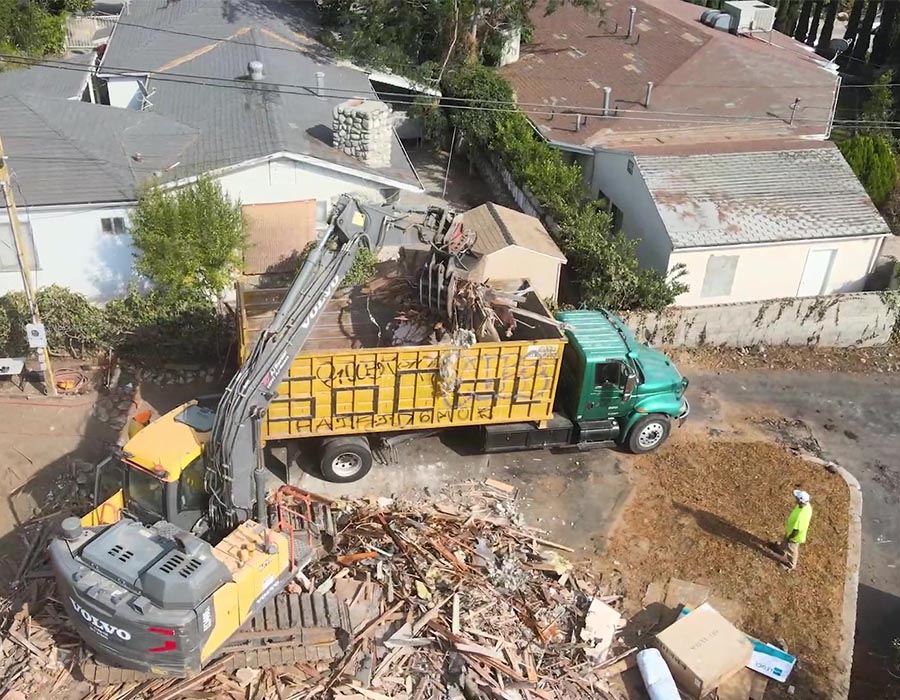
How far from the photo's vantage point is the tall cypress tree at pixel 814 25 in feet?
156

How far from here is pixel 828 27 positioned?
153 feet

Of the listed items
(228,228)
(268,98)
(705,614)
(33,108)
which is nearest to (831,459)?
(705,614)

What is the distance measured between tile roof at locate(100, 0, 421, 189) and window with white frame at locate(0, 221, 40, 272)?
3564 mm

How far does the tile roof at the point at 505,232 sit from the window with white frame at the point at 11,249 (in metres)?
9.99

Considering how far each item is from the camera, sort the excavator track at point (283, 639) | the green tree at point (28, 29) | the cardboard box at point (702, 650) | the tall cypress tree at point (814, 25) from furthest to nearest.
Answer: the tall cypress tree at point (814, 25)
the green tree at point (28, 29)
the cardboard box at point (702, 650)
the excavator track at point (283, 639)

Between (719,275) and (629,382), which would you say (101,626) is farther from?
(719,275)

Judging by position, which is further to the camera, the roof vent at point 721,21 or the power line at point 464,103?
the roof vent at point 721,21

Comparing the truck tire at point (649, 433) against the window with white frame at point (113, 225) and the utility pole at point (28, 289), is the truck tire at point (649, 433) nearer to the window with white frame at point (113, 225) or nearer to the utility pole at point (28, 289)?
the utility pole at point (28, 289)

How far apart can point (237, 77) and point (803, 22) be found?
34.5 metres

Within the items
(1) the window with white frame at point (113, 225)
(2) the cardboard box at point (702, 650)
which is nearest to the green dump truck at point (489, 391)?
(2) the cardboard box at point (702, 650)

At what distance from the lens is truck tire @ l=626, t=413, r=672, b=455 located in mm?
17266

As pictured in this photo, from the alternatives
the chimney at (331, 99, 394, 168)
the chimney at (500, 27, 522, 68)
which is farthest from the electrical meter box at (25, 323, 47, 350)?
the chimney at (500, 27, 522, 68)

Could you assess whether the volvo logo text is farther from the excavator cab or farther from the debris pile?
the debris pile

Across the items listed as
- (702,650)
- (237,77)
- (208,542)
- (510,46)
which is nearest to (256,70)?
(237,77)
